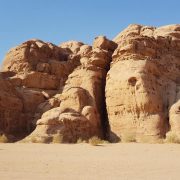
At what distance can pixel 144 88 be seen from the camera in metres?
21.2

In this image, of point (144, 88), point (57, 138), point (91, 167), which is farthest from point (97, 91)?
point (91, 167)

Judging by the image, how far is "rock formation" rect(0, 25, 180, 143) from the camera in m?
21.0

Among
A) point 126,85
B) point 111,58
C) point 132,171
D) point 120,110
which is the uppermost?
point 111,58

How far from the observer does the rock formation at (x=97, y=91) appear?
826 inches

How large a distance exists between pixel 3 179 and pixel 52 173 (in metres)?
1.39

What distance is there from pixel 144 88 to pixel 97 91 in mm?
3972

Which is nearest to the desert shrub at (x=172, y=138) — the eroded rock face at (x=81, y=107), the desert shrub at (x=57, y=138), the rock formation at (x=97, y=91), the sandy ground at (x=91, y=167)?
the rock formation at (x=97, y=91)

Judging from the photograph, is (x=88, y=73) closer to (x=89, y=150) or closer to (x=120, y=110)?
(x=120, y=110)

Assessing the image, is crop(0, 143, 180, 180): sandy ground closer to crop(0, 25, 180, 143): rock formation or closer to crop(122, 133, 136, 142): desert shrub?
crop(122, 133, 136, 142): desert shrub

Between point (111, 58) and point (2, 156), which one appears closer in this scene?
point (2, 156)

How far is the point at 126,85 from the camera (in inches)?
864

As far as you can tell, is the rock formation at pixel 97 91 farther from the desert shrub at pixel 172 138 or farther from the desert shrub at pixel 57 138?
the desert shrub at pixel 172 138

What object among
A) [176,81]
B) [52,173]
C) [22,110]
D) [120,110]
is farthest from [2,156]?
[176,81]

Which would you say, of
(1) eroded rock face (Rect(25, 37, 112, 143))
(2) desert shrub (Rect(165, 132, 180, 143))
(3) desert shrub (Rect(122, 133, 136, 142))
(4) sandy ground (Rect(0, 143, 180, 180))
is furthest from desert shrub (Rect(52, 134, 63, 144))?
(4) sandy ground (Rect(0, 143, 180, 180))
